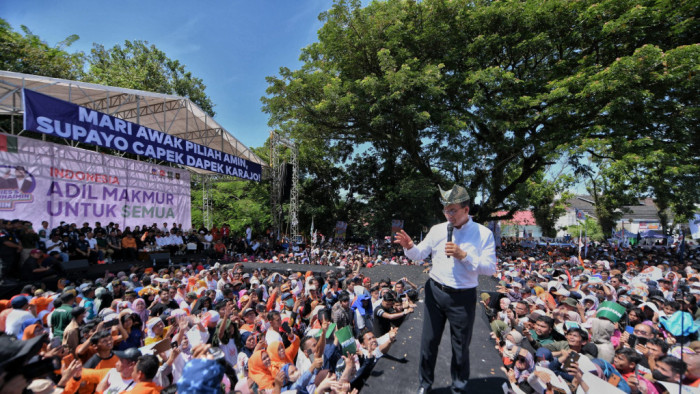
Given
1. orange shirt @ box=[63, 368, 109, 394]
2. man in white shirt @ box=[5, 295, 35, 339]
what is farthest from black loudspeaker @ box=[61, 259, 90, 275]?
orange shirt @ box=[63, 368, 109, 394]

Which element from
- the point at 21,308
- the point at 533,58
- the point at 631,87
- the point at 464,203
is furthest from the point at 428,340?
the point at 533,58

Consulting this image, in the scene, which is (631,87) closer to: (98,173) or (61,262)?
(61,262)

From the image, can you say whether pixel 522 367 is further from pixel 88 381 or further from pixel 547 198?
pixel 547 198

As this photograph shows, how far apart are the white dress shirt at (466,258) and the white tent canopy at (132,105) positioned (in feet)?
37.0

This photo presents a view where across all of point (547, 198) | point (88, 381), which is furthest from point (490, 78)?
point (547, 198)

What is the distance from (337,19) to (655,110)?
1394 centimetres

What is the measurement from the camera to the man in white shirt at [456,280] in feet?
7.53

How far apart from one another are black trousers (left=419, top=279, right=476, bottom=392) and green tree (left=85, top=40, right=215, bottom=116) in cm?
2275

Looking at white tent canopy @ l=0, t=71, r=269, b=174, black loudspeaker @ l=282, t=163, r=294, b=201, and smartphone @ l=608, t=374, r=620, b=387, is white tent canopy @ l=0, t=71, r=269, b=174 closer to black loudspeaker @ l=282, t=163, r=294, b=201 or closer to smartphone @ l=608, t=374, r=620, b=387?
black loudspeaker @ l=282, t=163, r=294, b=201

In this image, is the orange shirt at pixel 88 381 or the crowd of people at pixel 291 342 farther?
the orange shirt at pixel 88 381

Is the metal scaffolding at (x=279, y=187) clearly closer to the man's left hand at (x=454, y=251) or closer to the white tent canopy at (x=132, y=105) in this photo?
the white tent canopy at (x=132, y=105)

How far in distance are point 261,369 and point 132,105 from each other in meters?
14.3

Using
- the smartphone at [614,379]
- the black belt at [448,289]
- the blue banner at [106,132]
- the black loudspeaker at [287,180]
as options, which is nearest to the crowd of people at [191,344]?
the black belt at [448,289]

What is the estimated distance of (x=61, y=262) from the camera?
7996 millimetres
